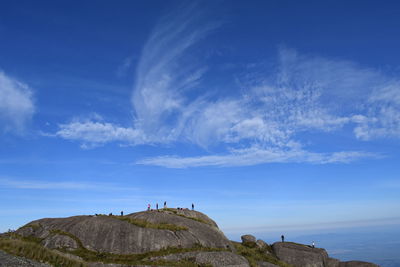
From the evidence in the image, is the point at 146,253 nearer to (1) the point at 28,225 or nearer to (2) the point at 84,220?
(2) the point at 84,220

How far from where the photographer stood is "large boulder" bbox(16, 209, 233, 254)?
116 ft

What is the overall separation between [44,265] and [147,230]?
16964mm

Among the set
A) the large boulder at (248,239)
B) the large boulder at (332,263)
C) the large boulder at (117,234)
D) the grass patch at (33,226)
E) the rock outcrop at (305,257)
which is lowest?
the large boulder at (332,263)

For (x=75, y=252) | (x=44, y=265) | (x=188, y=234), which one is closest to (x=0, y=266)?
(x=44, y=265)

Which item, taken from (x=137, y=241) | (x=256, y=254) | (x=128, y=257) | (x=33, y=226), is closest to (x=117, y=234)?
(x=137, y=241)

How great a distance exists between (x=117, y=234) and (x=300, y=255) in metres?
29.1

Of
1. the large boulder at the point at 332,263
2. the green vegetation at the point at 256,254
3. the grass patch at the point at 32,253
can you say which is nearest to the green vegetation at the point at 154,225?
the green vegetation at the point at 256,254

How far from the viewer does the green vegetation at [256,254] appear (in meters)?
42.3

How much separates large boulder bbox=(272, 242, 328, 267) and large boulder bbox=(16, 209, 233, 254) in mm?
10420

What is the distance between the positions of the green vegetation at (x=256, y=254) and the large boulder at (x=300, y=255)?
133 cm

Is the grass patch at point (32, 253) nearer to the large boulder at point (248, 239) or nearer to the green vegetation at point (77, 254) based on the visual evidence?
the green vegetation at point (77, 254)

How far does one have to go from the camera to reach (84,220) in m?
38.7

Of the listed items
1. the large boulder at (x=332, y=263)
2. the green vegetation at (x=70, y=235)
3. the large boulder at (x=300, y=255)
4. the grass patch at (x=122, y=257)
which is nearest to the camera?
the grass patch at (x=122, y=257)

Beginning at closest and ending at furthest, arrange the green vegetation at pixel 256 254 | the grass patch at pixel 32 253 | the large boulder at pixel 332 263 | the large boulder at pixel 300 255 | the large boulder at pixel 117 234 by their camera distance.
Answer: the grass patch at pixel 32 253 → the large boulder at pixel 117 234 → the green vegetation at pixel 256 254 → the large boulder at pixel 300 255 → the large boulder at pixel 332 263
